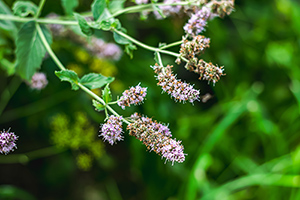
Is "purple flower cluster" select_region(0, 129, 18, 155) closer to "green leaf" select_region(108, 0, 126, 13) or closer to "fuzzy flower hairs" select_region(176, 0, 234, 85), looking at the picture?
"fuzzy flower hairs" select_region(176, 0, 234, 85)

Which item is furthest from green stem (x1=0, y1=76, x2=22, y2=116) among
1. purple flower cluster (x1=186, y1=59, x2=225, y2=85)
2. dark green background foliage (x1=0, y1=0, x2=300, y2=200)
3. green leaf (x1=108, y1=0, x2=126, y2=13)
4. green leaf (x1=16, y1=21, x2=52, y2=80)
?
purple flower cluster (x1=186, y1=59, x2=225, y2=85)

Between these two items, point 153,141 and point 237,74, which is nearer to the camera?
→ point 153,141

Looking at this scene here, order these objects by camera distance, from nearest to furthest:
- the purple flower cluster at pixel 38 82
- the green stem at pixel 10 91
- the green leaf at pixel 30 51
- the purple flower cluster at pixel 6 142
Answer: the purple flower cluster at pixel 6 142 → the green leaf at pixel 30 51 → the purple flower cluster at pixel 38 82 → the green stem at pixel 10 91

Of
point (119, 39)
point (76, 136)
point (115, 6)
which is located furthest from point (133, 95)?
point (76, 136)

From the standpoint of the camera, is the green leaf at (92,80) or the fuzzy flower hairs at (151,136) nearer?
the fuzzy flower hairs at (151,136)

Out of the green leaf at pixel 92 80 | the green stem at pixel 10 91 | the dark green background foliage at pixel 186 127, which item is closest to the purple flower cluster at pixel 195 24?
the green leaf at pixel 92 80

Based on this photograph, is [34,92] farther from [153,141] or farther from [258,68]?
[258,68]

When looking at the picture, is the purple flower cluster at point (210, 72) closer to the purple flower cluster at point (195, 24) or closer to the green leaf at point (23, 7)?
the purple flower cluster at point (195, 24)

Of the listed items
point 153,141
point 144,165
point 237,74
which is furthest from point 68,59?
point 237,74
